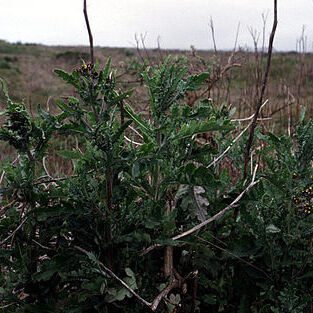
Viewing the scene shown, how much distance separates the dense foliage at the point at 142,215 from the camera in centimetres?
108

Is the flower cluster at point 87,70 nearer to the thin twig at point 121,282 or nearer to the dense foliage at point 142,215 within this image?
the dense foliage at point 142,215

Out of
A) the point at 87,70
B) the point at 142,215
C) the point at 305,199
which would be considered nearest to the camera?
the point at 87,70

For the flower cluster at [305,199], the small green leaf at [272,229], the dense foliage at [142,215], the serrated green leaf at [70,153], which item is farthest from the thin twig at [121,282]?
the flower cluster at [305,199]

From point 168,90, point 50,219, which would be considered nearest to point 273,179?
point 168,90

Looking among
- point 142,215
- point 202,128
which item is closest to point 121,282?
point 142,215

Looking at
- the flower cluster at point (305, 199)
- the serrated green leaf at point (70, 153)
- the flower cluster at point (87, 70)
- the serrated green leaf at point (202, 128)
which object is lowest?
the flower cluster at point (305, 199)

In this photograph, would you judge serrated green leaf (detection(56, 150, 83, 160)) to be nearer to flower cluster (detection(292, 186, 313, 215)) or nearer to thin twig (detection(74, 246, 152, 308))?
thin twig (detection(74, 246, 152, 308))

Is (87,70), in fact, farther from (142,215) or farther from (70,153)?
(142,215)

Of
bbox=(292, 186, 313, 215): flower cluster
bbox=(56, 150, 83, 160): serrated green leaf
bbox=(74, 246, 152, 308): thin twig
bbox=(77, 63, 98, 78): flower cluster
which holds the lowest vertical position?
bbox=(74, 246, 152, 308): thin twig

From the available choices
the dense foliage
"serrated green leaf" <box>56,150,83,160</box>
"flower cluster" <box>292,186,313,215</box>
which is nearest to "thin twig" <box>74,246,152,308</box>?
the dense foliage

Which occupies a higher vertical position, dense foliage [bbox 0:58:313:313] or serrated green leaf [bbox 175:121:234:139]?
serrated green leaf [bbox 175:121:234:139]

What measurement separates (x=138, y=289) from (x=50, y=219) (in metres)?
0.39

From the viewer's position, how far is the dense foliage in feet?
3.56

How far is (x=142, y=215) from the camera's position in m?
1.26
